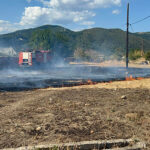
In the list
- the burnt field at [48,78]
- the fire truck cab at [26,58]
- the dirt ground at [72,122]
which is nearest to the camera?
the dirt ground at [72,122]

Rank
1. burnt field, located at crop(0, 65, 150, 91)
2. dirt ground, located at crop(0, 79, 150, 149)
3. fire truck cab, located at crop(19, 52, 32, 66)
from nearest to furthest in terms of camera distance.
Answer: dirt ground, located at crop(0, 79, 150, 149) < burnt field, located at crop(0, 65, 150, 91) < fire truck cab, located at crop(19, 52, 32, 66)

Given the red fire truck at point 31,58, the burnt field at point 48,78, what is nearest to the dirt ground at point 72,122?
the burnt field at point 48,78

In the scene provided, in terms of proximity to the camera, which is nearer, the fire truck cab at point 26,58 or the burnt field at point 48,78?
the burnt field at point 48,78

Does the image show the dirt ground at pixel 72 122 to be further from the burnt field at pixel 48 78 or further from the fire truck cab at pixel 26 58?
the fire truck cab at pixel 26 58

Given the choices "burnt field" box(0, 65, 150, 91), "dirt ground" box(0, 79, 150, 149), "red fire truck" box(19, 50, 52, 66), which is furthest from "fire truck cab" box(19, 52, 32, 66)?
"dirt ground" box(0, 79, 150, 149)

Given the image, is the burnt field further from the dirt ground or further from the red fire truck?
the dirt ground

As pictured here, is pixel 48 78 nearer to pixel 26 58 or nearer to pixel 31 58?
pixel 31 58

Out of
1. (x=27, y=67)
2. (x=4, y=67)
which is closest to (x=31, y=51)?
(x=27, y=67)

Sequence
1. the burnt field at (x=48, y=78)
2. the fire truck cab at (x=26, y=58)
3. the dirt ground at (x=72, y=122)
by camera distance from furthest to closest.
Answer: the fire truck cab at (x=26, y=58)
the burnt field at (x=48, y=78)
the dirt ground at (x=72, y=122)

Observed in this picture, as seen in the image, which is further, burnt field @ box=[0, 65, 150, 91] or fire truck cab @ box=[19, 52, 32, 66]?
fire truck cab @ box=[19, 52, 32, 66]

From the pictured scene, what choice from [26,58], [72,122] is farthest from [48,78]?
[72,122]

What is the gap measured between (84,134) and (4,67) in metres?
25.9

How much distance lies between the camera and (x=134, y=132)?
182 inches

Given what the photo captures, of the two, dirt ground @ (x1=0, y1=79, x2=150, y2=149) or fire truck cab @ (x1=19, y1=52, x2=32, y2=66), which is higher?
fire truck cab @ (x1=19, y1=52, x2=32, y2=66)
